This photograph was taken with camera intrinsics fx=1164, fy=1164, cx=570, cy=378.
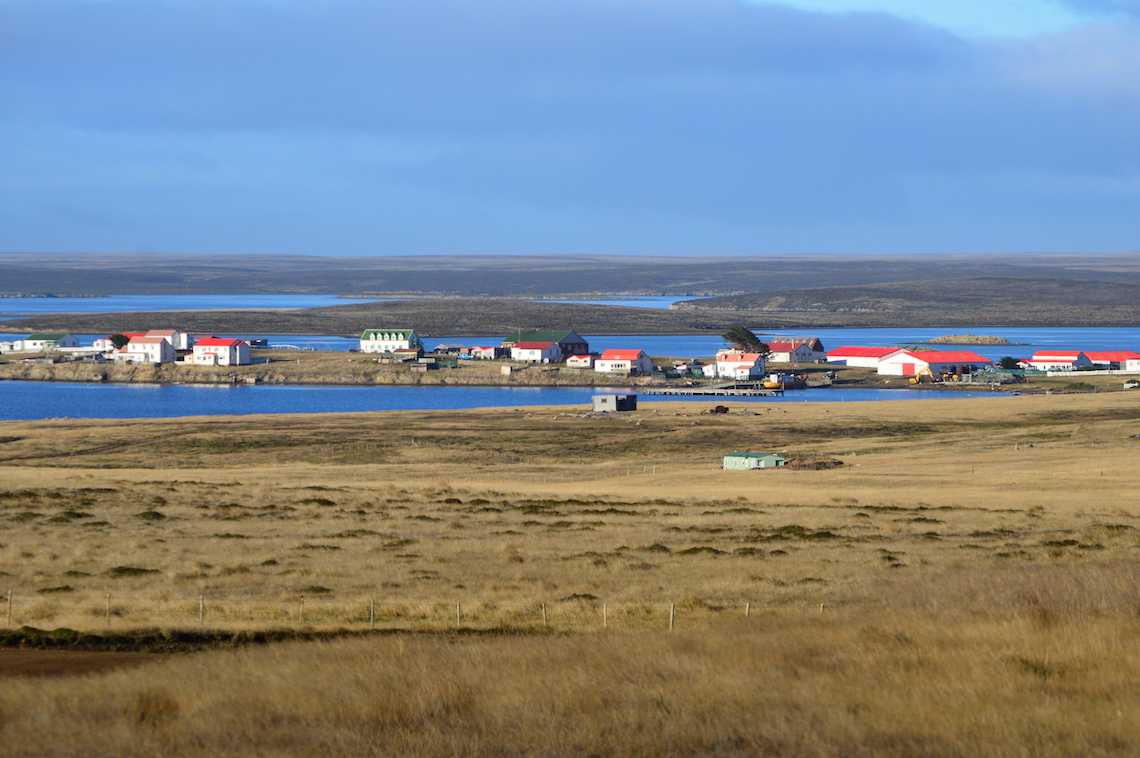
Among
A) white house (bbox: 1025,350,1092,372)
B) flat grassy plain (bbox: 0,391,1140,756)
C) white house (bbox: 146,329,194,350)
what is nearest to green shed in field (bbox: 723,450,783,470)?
flat grassy plain (bbox: 0,391,1140,756)

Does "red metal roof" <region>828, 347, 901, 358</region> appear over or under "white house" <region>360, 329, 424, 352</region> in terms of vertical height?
under

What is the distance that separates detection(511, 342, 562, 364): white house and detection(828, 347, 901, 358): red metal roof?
32223mm

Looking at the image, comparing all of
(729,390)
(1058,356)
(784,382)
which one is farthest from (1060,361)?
(729,390)

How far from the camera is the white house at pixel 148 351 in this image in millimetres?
129000

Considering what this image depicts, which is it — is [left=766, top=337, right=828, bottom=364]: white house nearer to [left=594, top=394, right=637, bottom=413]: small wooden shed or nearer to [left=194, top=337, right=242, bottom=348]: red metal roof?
[left=594, top=394, right=637, bottom=413]: small wooden shed

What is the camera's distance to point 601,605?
1764 centimetres

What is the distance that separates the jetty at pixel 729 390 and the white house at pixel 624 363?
998 centimetres

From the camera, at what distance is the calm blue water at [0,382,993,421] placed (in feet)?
296

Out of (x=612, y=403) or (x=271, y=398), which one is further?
(x=271, y=398)

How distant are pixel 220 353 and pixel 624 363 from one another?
1737 inches

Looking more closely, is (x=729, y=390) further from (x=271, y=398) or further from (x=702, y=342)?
(x=702, y=342)

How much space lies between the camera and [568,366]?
12438 centimetres

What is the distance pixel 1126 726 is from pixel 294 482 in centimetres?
3380

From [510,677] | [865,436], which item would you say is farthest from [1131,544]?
[865,436]
